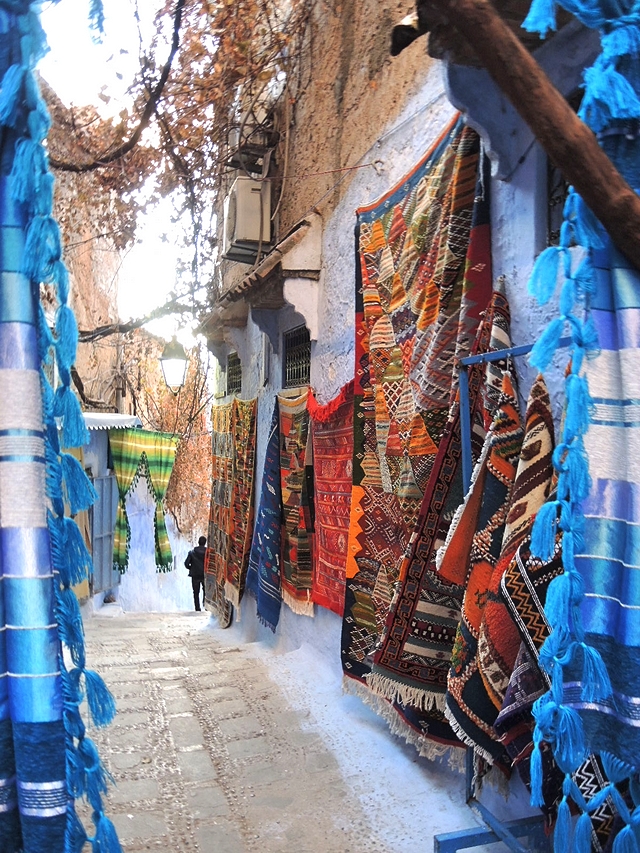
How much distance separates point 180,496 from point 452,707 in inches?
538

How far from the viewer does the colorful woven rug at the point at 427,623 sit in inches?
98.8

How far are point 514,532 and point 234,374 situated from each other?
6.54 metres

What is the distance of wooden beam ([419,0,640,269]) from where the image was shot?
139cm

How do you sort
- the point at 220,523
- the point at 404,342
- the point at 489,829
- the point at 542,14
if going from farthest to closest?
the point at 220,523, the point at 404,342, the point at 489,829, the point at 542,14

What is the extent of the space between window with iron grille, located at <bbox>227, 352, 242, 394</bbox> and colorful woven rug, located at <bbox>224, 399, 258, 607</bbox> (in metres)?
0.67

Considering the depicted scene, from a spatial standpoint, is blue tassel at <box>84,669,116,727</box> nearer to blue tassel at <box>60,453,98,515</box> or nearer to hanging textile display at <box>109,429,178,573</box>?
blue tassel at <box>60,453,98,515</box>

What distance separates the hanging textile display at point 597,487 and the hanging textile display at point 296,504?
128 inches

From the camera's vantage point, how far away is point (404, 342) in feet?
9.98

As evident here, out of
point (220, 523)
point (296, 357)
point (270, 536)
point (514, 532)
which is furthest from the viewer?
point (220, 523)

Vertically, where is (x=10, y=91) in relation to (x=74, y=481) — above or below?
above

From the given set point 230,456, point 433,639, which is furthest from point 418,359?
point 230,456

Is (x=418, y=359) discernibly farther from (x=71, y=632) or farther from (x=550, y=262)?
(x=71, y=632)

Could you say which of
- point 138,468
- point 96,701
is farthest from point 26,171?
point 138,468

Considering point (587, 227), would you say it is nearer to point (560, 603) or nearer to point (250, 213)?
point (560, 603)
